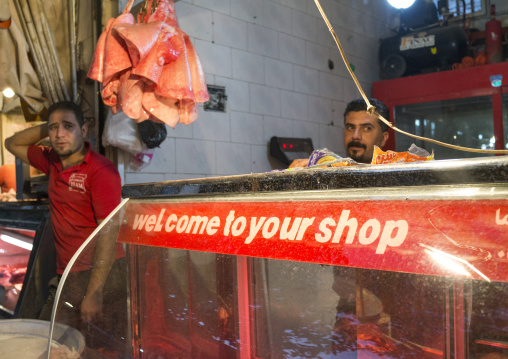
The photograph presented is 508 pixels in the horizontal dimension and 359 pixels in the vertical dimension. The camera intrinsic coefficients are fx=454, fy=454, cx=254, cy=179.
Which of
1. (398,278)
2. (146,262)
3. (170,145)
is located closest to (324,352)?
(398,278)

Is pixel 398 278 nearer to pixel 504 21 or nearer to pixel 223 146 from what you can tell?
pixel 223 146

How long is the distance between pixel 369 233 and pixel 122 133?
7.29 feet

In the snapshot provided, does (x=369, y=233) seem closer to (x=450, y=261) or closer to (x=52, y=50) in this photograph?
(x=450, y=261)

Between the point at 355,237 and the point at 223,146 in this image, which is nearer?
the point at 355,237

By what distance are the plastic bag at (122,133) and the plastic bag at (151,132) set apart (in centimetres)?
4

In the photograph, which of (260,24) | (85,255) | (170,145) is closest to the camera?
(85,255)

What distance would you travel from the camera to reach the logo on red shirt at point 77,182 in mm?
2154

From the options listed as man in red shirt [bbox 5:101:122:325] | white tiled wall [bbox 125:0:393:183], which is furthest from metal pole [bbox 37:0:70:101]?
white tiled wall [bbox 125:0:393:183]

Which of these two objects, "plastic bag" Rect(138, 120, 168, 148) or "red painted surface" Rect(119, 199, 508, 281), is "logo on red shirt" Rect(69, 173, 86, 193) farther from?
"red painted surface" Rect(119, 199, 508, 281)

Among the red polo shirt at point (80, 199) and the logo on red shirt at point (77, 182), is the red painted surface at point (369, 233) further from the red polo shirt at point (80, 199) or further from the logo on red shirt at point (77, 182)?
the logo on red shirt at point (77, 182)

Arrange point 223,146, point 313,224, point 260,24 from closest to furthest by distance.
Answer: point 313,224
point 223,146
point 260,24

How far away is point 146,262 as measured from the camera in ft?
3.93

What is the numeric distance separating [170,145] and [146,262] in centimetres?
201

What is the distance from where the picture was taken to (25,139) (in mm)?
2756
